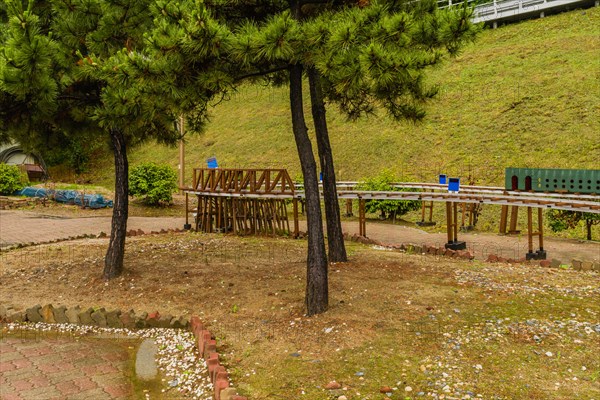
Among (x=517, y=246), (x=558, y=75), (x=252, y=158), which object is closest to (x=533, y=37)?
(x=558, y=75)

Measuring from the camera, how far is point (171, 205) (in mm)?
24750

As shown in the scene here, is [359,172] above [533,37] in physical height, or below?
below

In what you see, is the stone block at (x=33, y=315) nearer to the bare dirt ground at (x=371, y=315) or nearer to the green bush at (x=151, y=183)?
the bare dirt ground at (x=371, y=315)

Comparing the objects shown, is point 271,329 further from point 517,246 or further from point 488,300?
point 517,246

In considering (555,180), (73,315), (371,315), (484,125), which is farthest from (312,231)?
(484,125)

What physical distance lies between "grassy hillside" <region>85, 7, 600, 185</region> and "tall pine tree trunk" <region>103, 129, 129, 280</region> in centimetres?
1339

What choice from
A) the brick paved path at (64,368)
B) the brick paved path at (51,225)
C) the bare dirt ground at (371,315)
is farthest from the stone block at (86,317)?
the brick paved path at (51,225)

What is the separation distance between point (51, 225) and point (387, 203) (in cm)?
1197

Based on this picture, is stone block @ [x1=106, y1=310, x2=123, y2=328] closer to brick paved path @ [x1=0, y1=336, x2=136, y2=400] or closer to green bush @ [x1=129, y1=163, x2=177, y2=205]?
brick paved path @ [x1=0, y1=336, x2=136, y2=400]

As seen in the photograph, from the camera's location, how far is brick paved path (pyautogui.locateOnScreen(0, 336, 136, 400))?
579cm

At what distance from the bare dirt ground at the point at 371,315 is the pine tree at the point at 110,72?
1690 mm

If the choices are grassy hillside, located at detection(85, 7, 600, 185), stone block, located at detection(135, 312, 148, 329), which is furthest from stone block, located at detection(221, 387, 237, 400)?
grassy hillside, located at detection(85, 7, 600, 185)

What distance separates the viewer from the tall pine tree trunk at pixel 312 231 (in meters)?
7.60

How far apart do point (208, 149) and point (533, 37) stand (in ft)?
73.9
